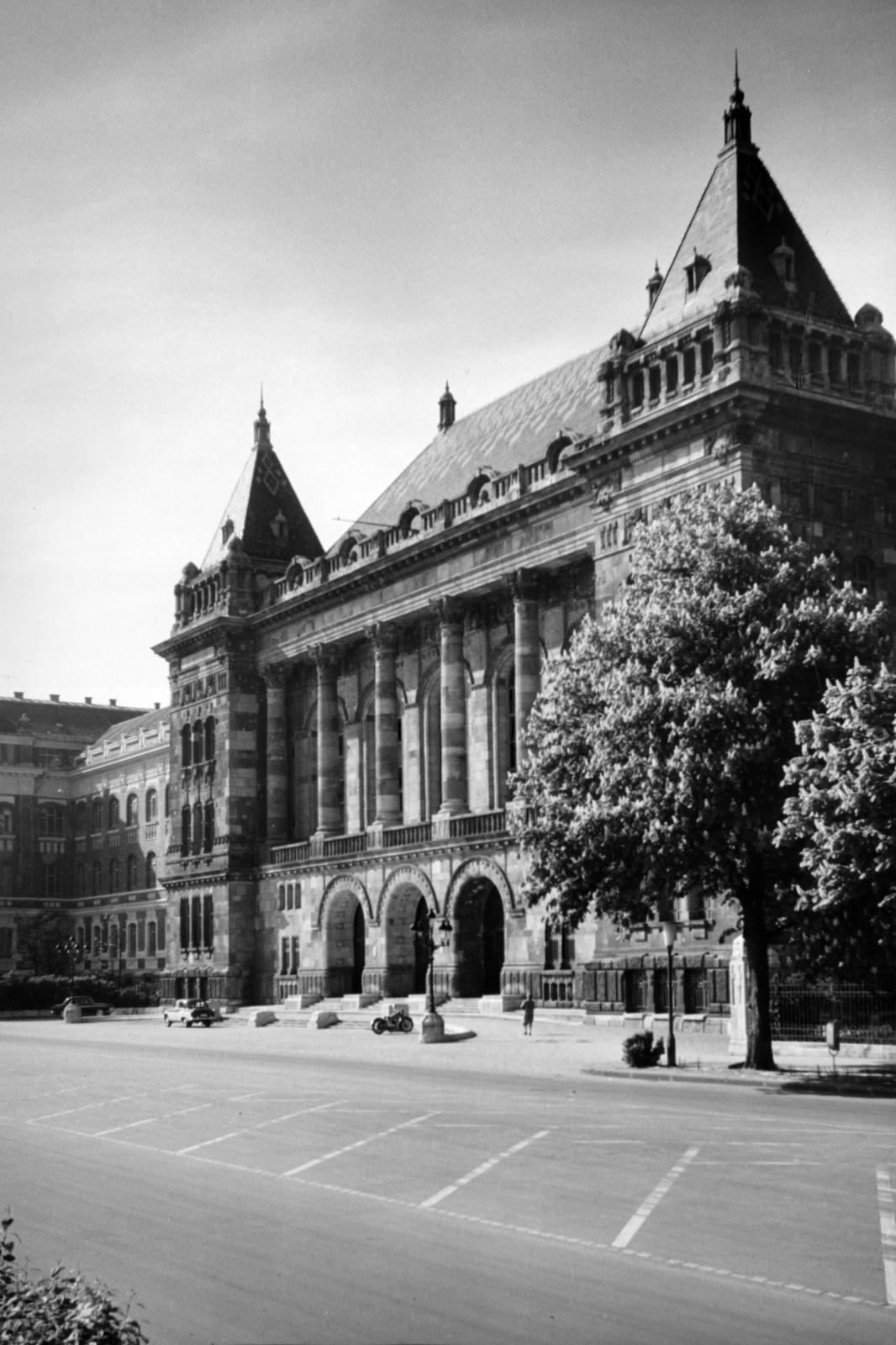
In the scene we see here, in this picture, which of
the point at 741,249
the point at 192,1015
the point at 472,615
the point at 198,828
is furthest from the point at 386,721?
the point at 741,249

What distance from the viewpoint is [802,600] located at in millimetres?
32062

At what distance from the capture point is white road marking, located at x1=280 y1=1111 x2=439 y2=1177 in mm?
18672

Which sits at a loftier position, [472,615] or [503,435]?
[503,435]

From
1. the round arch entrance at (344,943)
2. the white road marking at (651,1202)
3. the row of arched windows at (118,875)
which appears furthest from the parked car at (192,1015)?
the white road marking at (651,1202)

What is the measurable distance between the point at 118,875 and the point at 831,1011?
271 feet

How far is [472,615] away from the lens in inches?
2414

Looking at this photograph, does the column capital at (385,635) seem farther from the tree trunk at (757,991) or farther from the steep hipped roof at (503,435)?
the tree trunk at (757,991)

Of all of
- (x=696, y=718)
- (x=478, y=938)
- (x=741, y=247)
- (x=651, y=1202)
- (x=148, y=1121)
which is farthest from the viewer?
(x=478, y=938)

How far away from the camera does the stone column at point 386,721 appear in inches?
2559

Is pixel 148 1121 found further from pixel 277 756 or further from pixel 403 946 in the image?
pixel 277 756

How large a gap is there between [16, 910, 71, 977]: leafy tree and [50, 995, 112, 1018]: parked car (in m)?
30.7

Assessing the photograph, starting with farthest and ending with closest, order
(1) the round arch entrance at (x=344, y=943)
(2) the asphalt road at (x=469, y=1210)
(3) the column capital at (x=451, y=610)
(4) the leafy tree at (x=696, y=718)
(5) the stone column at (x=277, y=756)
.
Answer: (5) the stone column at (x=277, y=756)
(1) the round arch entrance at (x=344, y=943)
(3) the column capital at (x=451, y=610)
(4) the leafy tree at (x=696, y=718)
(2) the asphalt road at (x=469, y=1210)

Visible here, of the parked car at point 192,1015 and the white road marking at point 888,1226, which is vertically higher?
the white road marking at point 888,1226

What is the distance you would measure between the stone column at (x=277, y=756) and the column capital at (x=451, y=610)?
588 inches
